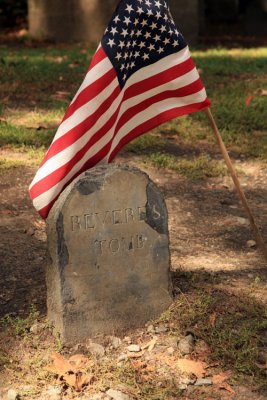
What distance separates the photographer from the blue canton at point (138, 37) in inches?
138

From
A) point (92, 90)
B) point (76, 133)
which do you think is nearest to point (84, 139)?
point (76, 133)

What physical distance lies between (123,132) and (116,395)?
3.71 ft

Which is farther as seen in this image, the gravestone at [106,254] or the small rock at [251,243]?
the small rock at [251,243]

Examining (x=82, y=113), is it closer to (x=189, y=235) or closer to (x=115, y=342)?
(x=115, y=342)

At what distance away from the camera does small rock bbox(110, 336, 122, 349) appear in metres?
3.56

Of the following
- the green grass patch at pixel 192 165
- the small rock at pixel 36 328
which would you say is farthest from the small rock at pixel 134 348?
the green grass patch at pixel 192 165

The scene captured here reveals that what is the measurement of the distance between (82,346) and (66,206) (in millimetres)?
620

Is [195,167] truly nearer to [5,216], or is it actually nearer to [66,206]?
[5,216]

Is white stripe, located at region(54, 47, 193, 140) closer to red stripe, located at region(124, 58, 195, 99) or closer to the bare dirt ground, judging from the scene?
red stripe, located at region(124, 58, 195, 99)

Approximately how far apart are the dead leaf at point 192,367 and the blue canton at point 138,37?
1.19m

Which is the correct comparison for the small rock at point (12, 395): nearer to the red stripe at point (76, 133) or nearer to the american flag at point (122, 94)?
the american flag at point (122, 94)

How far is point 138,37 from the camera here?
142 inches

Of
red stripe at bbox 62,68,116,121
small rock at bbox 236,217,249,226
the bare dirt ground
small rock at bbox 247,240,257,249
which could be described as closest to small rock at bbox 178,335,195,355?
the bare dirt ground

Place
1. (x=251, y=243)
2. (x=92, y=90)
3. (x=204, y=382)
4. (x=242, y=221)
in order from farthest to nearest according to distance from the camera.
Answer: (x=242, y=221)
(x=251, y=243)
(x=92, y=90)
(x=204, y=382)
